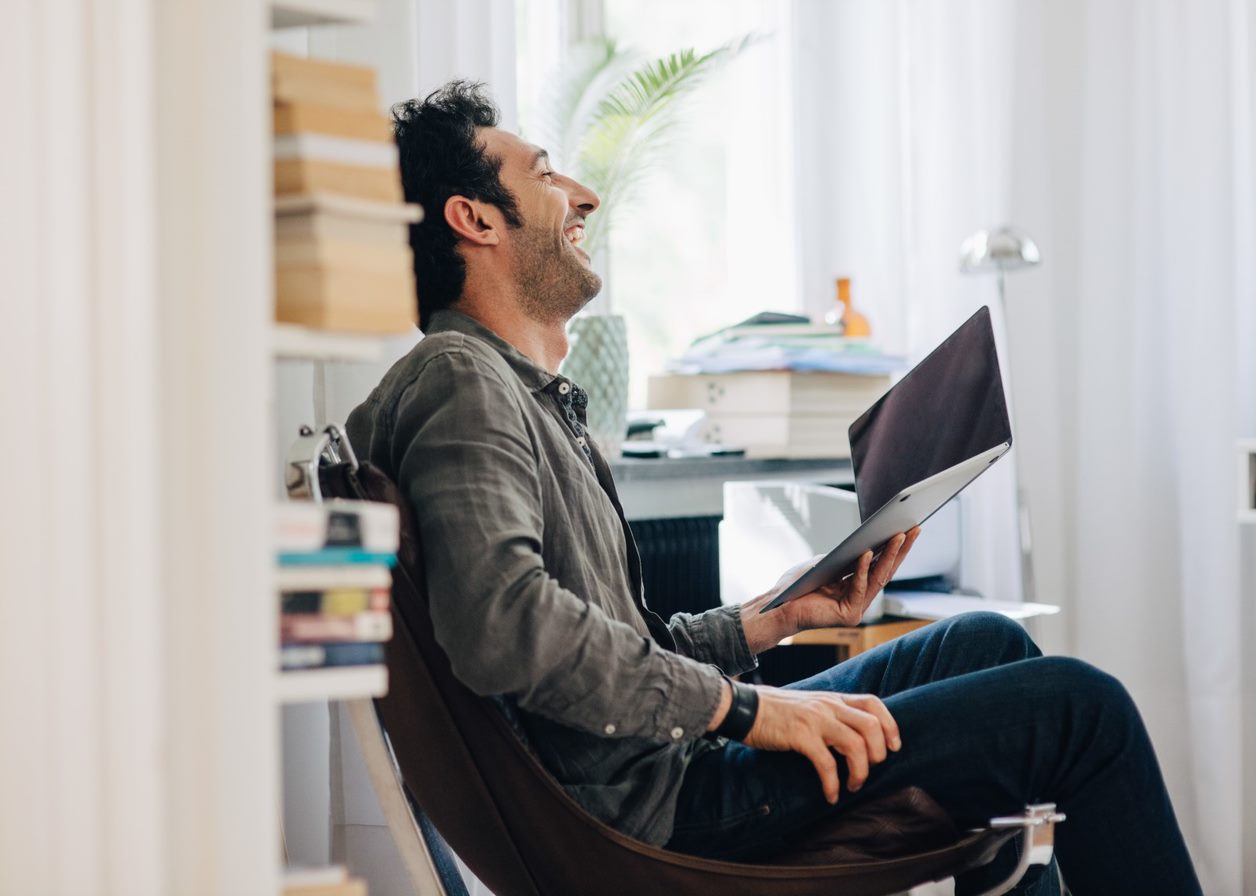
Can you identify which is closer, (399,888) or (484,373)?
(484,373)

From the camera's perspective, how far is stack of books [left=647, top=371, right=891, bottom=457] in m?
2.47

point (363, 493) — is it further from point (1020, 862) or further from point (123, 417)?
point (1020, 862)

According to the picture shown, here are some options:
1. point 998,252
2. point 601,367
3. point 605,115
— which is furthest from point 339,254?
point 998,252

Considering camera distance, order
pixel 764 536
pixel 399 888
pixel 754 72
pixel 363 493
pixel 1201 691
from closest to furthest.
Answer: pixel 363 493 → pixel 399 888 → pixel 764 536 → pixel 1201 691 → pixel 754 72

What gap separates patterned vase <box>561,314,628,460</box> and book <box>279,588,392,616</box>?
1.38 meters

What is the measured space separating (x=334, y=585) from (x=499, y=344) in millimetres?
720

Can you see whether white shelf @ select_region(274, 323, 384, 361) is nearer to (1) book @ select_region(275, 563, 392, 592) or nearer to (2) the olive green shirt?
(1) book @ select_region(275, 563, 392, 592)

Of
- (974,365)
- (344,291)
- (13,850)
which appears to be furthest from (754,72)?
(13,850)

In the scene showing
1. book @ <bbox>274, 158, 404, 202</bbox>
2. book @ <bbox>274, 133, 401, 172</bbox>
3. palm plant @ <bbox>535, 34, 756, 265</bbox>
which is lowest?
book @ <bbox>274, 158, 404, 202</bbox>

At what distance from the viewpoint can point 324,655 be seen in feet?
2.57

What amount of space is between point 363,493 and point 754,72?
7.03ft

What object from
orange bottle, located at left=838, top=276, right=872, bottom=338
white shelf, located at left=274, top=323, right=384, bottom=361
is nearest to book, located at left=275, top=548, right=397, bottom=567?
white shelf, located at left=274, top=323, right=384, bottom=361

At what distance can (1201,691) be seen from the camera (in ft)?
8.72

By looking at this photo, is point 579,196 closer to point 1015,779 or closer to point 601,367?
point 601,367
